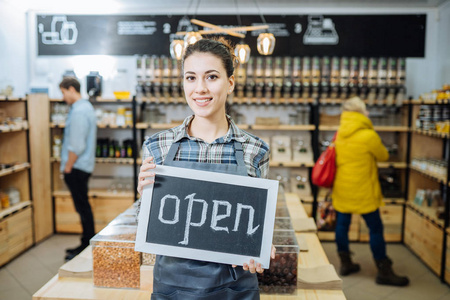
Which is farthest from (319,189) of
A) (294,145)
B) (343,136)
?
(343,136)

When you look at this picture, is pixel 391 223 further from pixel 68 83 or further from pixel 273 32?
pixel 68 83

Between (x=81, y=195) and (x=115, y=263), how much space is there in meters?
2.19

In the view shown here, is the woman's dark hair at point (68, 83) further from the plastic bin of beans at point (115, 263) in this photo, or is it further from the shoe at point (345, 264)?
the shoe at point (345, 264)

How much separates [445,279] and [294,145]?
208 cm

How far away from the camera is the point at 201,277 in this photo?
1290 mm

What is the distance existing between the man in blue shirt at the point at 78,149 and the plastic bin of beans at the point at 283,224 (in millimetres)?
2274

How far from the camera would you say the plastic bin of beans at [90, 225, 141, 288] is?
1.85m

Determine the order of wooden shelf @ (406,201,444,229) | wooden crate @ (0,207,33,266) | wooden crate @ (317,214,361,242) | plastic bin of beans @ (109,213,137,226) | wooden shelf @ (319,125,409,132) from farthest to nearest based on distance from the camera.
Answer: wooden crate @ (317,214,361,242) < wooden shelf @ (319,125,409,132) < wooden crate @ (0,207,33,266) < wooden shelf @ (406,201,444,229) < plastic bin of beans @ (109,213,137,226)

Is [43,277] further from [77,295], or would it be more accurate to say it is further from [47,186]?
[77,295]

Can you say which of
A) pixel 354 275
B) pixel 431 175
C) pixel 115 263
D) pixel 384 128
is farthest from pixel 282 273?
pixel 384 128

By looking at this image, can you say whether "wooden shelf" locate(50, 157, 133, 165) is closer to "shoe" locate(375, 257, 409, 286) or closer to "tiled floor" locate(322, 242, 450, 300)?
"tiled floor" locate(322, 242, 450, 300)

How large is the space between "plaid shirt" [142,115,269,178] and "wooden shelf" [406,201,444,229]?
290cm

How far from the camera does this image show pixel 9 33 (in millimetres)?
4633

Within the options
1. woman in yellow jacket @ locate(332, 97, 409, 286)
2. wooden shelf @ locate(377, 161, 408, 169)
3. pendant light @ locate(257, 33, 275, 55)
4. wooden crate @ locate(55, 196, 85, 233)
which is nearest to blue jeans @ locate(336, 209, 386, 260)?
woman in yellow jacket @ locate(332, 97, 409, 286)
